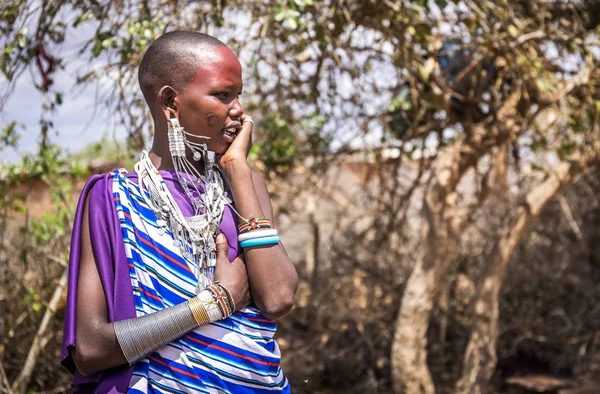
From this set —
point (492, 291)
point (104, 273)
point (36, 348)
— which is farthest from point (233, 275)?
point (492, 291)

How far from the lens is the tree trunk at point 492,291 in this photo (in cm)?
444

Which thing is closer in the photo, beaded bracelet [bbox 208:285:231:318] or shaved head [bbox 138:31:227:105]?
beaded bracelet [bbox 208:285:231:318]

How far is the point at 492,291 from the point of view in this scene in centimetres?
453

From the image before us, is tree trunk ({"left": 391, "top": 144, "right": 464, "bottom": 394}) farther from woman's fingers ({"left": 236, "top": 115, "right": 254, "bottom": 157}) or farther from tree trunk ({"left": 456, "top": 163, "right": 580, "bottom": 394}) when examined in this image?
woman's fingers ({"left": 236, "top": 115, "right": 254, "bottom": 157})

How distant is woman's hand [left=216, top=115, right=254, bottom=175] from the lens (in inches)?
67.6

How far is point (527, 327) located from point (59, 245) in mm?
3557

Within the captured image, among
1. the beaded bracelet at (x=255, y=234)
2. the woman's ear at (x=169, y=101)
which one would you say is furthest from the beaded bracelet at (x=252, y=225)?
the woman's ear at (x=169, y=101)

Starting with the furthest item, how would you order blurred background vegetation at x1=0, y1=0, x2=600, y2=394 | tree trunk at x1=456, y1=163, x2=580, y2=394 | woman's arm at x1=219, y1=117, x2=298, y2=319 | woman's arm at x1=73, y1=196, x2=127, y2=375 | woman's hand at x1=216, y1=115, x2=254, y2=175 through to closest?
tree trunk at x1=456, y1=163, x2=580, y2=394, blurred background vegetation at x1=0, y1=0, x2=600, y2=394, woman's hand at x1=216, y1=115, x2=254, y2=175, woman's arm at x1=219, y1=117, x2=298, y2=319, woman's arm at x1=73, y1=196, x2=127, y2=375

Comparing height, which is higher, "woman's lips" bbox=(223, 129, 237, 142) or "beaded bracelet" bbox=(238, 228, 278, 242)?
"woman's lips" bbox=(223, 129, 237, 142)

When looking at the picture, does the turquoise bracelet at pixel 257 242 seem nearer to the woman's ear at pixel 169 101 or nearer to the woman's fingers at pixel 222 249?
the woman's fingers at pixel 222 249

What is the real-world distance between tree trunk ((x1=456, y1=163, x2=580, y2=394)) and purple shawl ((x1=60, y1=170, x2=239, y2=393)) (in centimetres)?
317

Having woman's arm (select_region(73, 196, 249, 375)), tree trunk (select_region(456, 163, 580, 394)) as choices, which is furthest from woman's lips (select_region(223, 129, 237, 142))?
tree trunk (select_region(456, 163, 580, 394))

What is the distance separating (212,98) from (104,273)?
46cm

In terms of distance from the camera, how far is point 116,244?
1.56 meters
